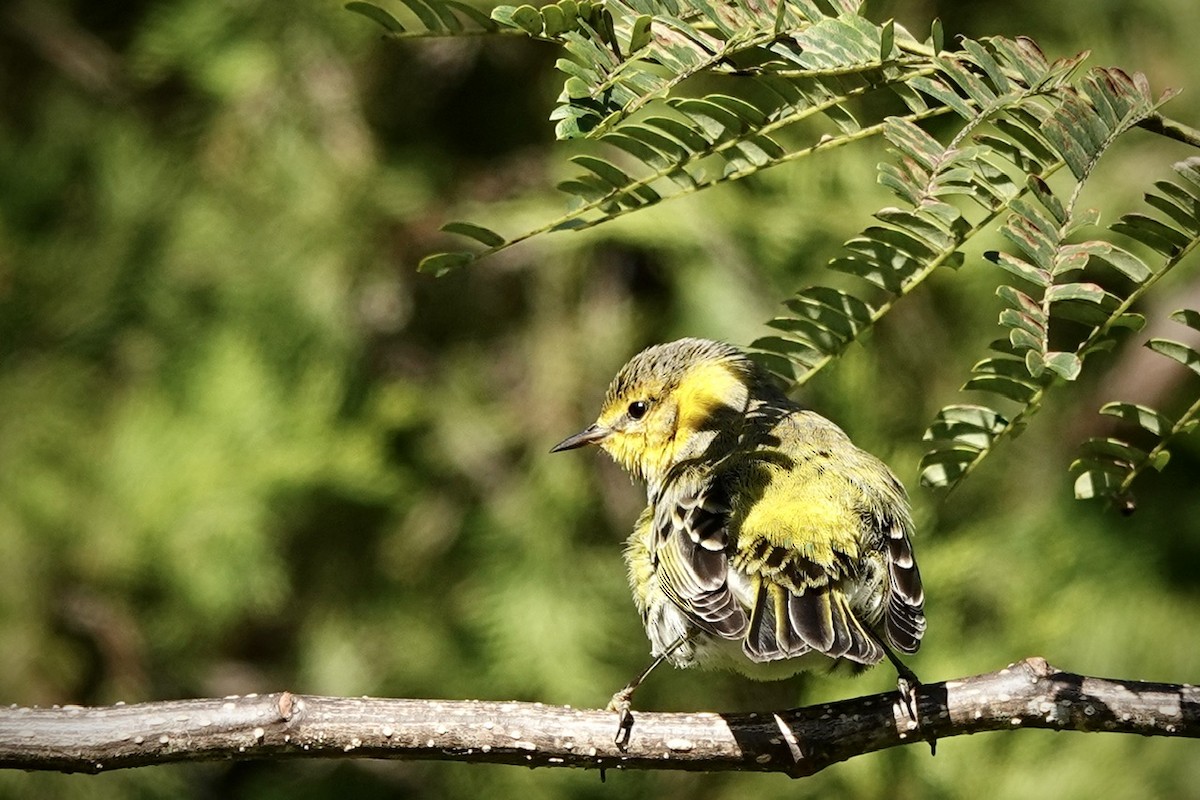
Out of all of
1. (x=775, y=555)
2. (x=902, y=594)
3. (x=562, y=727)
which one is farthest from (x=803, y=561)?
(x=562, y=727)

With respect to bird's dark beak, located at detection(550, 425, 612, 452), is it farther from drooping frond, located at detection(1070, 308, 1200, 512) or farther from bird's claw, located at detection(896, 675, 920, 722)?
drooping frond, located at detection(1070, 308, 1200, 512)

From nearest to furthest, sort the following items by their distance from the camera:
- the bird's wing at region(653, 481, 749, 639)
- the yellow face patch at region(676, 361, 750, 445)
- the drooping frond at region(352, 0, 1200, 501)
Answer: the drooping frond at region(352, 0, 1200, 501)
the bird's wing at region(653, 481, 749, 639)
the yellow face patch at region(676, 361, 750, 445)

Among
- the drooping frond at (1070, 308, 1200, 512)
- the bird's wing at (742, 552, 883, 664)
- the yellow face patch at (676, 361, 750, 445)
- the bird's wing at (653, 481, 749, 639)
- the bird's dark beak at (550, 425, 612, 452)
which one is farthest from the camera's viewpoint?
the bird's dark beak at (550, 425, 612, 452)

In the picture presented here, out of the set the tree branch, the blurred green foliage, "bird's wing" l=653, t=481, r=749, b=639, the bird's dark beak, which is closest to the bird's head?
the bird's dark beak

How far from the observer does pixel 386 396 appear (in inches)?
166

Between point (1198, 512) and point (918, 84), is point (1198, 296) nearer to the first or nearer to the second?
point (1198, 512)

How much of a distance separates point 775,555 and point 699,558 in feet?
0.48

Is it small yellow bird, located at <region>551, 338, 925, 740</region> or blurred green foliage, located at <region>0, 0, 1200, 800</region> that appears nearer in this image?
small yellow bird, located at <region>551, 338, 925, 740</region>

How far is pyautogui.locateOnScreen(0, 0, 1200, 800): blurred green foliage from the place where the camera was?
3.81m

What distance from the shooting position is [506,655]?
4.01 metres

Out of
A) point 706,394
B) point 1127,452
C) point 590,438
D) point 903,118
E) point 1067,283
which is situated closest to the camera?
point 903,118

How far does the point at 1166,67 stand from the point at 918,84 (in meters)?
3.30

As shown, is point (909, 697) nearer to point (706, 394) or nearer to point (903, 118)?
point (903, 118)

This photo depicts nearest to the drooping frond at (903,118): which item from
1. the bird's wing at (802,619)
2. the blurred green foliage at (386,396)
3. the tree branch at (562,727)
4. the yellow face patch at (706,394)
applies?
the tree branch at (562,727)
